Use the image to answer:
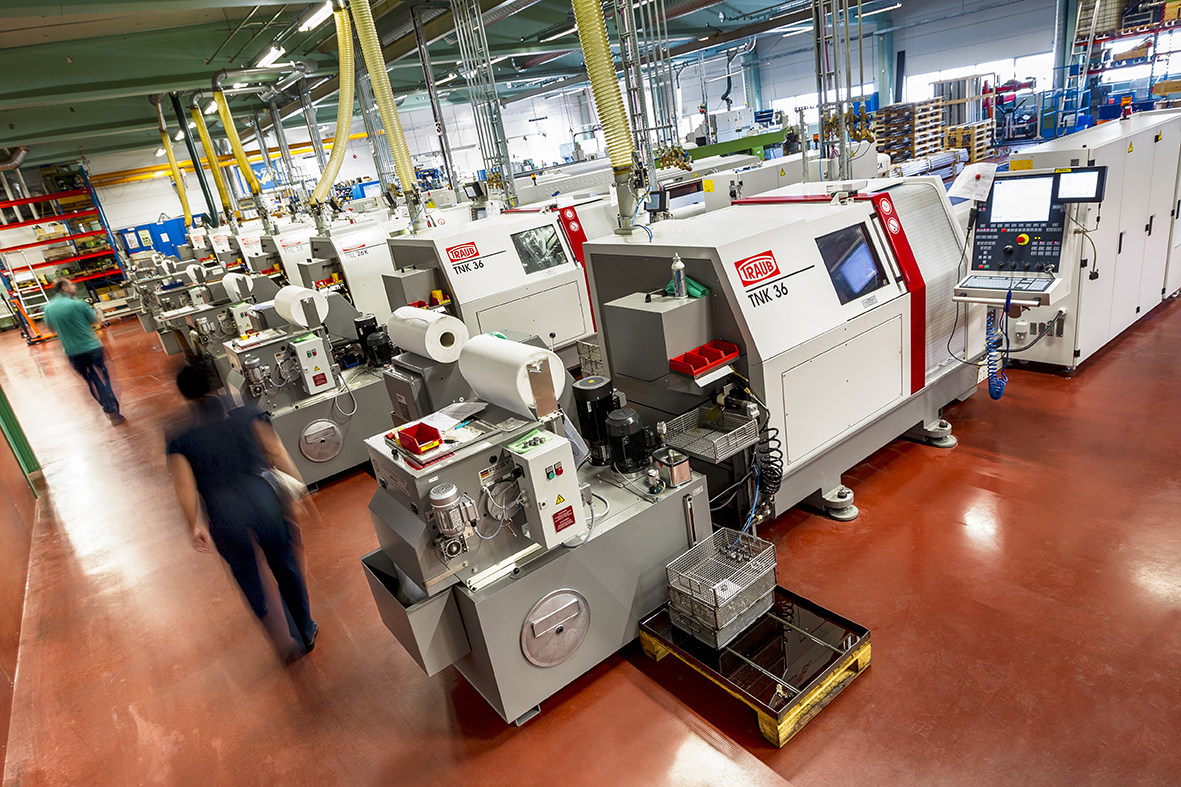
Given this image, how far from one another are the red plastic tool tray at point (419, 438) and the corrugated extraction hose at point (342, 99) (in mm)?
4618

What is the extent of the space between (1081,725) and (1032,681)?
0.65 ft

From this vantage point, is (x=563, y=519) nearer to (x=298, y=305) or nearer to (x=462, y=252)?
(x=462, y=252)

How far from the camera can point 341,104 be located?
607 centimetres

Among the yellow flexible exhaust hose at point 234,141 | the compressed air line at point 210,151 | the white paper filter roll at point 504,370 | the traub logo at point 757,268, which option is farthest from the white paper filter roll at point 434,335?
the compressed air line at point 210,151

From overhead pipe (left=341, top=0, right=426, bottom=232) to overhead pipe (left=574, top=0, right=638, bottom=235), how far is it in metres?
2.34

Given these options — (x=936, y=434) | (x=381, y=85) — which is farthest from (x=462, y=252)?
(x=936, y=434)

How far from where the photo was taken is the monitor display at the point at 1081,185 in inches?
142

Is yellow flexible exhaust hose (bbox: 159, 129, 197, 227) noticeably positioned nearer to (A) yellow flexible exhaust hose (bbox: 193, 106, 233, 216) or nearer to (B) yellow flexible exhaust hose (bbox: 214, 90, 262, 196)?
(A) yellow flexible exhaust hose (bbox: 193, 106, 233, 216)

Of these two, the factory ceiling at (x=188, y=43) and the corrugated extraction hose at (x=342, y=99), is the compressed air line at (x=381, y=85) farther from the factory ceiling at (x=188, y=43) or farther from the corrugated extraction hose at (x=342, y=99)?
the factory ceiling at (x=188, y=43)

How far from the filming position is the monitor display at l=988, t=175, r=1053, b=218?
3875 mm

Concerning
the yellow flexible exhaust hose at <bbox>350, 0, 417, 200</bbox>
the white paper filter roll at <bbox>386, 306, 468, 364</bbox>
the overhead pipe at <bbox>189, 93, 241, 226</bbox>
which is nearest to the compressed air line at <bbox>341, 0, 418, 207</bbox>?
the yellow flexible exhaust hose at <bbox>350, 0, 417, 200</bbox>

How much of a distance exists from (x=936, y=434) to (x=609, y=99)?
9.10ft

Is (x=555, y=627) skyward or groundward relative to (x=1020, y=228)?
groundward

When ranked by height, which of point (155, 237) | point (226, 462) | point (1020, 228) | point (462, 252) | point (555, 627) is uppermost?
point (155, 237)
